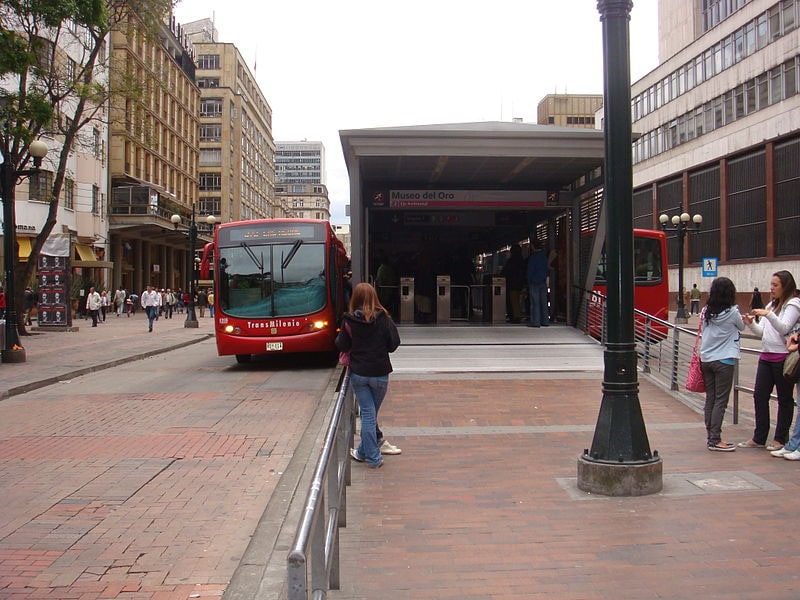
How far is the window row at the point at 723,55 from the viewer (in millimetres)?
42719

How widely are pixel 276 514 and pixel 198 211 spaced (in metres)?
80.4

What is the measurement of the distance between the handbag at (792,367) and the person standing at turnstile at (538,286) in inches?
392

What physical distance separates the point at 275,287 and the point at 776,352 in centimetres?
1089

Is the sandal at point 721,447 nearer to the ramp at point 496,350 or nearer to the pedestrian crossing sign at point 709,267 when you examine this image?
the ramp at point 496,350

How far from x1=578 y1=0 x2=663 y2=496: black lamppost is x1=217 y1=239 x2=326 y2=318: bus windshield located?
10.5m

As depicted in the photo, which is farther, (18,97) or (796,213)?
(796,213)

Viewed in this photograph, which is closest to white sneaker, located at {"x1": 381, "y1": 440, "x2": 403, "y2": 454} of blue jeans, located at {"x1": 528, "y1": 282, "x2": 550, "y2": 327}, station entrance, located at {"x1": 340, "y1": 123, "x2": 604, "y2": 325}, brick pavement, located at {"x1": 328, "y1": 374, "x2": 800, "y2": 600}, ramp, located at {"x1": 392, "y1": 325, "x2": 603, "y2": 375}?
brick pavement, located at {"x1": 328, "y1": 374, "x2": 800, "y2": 600}

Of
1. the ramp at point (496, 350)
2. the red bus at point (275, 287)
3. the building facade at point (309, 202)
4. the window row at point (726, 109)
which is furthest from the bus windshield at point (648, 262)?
the building facade at point (309, 202)

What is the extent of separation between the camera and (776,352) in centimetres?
713

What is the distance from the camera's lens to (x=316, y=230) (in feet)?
53.9

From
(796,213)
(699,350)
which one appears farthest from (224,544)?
(796,213)

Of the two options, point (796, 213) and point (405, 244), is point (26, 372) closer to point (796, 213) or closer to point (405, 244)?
point (405, 244)

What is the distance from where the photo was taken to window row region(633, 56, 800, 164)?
138 feet

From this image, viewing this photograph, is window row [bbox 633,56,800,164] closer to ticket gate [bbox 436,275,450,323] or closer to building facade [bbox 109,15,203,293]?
ticket gate [bbox 436,275,450,323]
